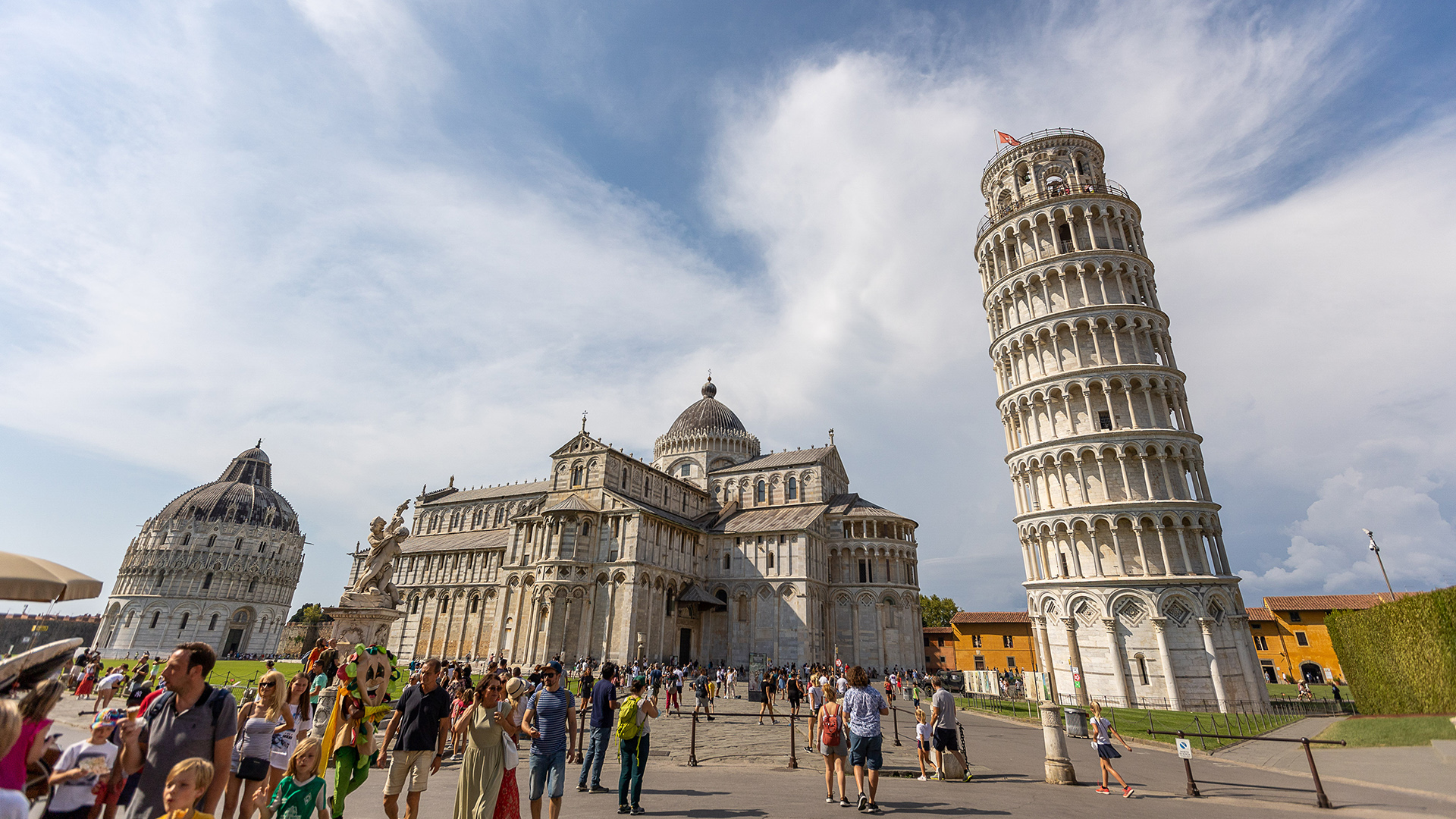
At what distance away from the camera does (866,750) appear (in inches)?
361

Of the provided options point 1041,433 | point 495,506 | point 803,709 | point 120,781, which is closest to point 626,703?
point 120,781

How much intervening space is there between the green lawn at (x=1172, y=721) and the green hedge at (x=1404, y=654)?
9.97 ft

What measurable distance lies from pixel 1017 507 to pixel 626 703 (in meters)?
28.1

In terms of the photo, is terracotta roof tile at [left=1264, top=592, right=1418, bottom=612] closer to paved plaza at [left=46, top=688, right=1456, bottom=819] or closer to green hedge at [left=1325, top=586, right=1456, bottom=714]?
green hedge at [left=1325, top=586, right=1456, bottom=714]

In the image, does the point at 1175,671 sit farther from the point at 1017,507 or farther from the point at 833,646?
the point at 833,646

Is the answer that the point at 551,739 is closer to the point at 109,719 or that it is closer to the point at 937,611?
the point at 109,719

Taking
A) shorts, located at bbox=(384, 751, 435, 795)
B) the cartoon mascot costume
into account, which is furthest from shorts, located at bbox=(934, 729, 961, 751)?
the cartoon mascot costume

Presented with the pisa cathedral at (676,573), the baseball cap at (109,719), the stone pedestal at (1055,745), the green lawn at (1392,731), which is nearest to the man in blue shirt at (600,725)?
A: the baseball cap at (109,719)

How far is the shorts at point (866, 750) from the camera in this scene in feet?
29.8

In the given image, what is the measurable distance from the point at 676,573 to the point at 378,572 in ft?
76.9

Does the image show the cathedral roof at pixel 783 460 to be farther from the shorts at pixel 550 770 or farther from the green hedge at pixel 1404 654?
the shorts at pixel 550 770

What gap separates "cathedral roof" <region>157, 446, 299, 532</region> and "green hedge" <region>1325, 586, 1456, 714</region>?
308 ft

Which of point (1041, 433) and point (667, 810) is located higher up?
point (1041, 433)

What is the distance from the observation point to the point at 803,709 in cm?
2428
